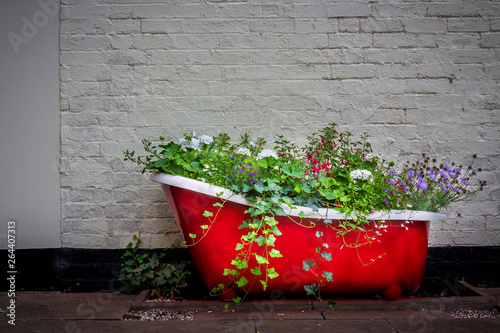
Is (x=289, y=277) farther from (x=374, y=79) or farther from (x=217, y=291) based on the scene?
(x=374, y=79)

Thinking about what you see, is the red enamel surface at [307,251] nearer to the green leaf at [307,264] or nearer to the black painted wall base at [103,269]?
the green leaf at [307,264]

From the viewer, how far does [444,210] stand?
98.6 inches

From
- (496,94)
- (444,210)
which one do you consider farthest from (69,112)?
(496,94)

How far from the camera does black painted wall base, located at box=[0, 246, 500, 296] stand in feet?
8.10

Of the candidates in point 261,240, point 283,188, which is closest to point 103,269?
point 261,240

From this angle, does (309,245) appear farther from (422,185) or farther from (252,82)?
(252,82)

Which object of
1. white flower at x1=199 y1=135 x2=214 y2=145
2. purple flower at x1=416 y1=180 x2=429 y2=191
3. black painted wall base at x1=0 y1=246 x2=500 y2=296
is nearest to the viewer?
purple flower at x1=416 y1=180 x2=429 y2=191

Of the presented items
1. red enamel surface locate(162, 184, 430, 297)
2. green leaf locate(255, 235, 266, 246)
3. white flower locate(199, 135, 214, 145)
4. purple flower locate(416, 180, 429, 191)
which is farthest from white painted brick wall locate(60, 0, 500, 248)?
green leaf locate(255, 235, 266, 246)

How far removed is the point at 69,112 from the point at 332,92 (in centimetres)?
154

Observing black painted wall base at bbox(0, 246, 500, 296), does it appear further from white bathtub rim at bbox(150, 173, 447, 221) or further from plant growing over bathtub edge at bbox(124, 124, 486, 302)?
white bathtub rim at bbox(150, 173, 447, 221)

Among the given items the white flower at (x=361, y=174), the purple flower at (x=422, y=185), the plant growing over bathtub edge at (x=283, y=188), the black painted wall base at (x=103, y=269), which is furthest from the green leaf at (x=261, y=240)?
the purple flower at (x=422, y=185)

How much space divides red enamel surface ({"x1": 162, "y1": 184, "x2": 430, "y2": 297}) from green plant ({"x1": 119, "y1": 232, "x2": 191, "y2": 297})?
29 centimetres

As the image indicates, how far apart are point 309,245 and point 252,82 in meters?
1.03

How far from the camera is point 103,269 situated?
2.49 metres
